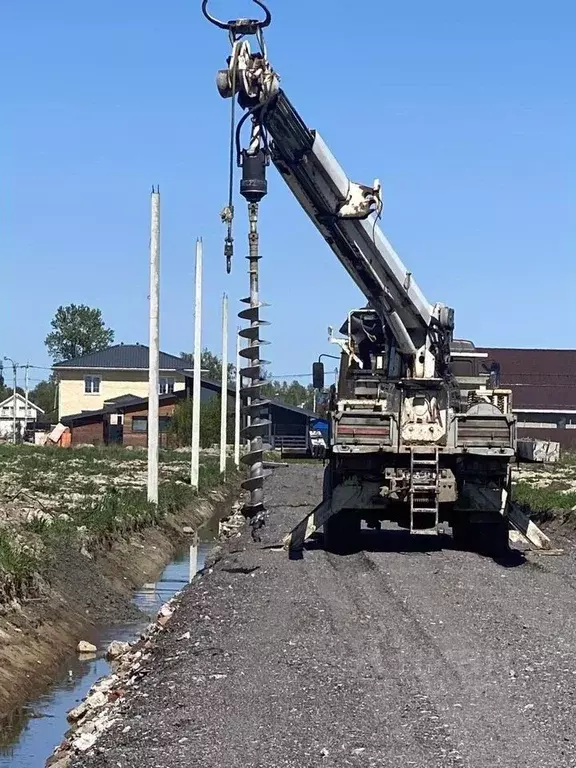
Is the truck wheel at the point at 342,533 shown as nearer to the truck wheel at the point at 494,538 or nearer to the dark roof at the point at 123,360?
the truck wheel at the point at 494,538

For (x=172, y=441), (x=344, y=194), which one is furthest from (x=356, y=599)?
(x=172, y=441)

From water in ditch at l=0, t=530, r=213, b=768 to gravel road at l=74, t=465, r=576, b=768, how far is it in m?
1.04

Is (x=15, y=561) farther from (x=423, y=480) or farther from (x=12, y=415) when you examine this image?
(x=12, y=415)

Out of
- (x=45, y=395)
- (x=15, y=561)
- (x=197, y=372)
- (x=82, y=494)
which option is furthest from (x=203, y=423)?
(x=45, y=395)

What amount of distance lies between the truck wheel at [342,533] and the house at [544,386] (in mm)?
56368

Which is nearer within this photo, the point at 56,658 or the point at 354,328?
the point at 56,658

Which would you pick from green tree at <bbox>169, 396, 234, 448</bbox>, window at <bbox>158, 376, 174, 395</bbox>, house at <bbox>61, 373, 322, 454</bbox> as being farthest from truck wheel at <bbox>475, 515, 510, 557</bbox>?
window at <bbox>158, 376, 174, 395</bbox>

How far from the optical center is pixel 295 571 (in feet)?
60.3

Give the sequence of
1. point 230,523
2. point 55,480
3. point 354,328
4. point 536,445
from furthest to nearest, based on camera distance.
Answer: point 55,480 < point 230,523 < point 354,328 < point 536,445

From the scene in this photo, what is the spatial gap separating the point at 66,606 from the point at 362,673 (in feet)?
23.7

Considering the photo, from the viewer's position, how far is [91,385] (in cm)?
10475

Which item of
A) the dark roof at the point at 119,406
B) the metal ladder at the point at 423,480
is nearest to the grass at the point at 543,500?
the metal ladder at the point at 423,480

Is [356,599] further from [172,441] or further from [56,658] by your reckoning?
[172,441]

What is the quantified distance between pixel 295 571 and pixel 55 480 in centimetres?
2437
